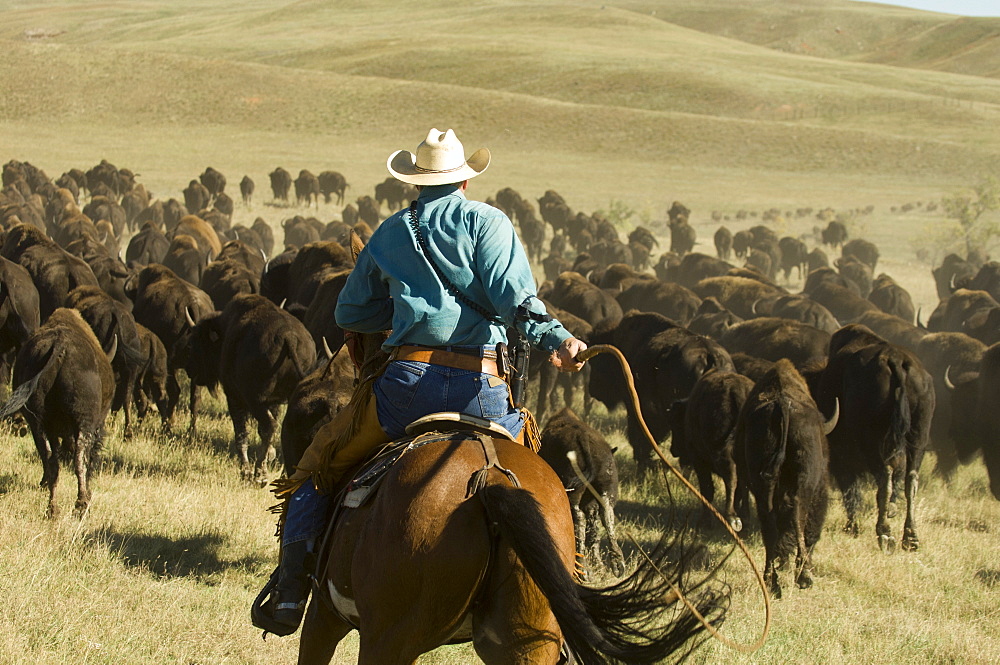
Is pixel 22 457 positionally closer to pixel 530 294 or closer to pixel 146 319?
pixel 146 319

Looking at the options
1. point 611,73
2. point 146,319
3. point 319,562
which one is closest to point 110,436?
point 146,319

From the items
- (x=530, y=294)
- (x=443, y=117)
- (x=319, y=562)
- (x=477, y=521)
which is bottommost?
(x=443, y=117)

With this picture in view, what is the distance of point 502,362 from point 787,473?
14.0 ft

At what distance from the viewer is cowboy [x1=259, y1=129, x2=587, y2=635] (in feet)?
12.6

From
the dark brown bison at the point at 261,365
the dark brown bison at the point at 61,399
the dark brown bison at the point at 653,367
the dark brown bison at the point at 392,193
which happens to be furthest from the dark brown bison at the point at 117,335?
the dark brown bison at the point at 392,193

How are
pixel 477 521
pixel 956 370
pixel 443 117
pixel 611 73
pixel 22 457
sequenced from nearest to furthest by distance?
pixel 477 521, pixel 22 457, pixel 956 370, pixel 443 117, pixel 611 73

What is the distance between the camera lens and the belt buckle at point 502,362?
397cm

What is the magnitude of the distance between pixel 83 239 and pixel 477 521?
49.7 feet

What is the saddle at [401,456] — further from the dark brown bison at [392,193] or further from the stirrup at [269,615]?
the dark brown bison at [392,193]

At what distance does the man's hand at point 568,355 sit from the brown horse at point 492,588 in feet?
1.69

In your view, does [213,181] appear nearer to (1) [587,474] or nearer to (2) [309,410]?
(2) [309,410]

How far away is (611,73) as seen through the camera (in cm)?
8206

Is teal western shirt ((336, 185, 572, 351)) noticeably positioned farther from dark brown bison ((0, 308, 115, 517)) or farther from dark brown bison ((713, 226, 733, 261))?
dark brown bison ((713, 226, 733, 261))

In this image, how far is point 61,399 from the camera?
7.60 m
